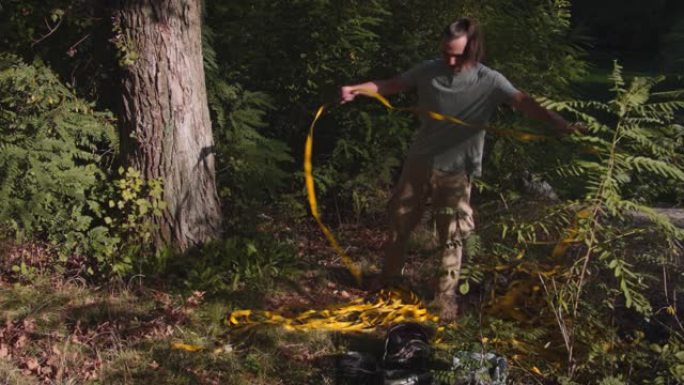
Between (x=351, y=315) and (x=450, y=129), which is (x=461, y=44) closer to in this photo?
(x=450, y=129)

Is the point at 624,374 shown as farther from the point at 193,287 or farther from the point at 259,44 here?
the point at 259,44

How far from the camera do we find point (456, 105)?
5023 mm

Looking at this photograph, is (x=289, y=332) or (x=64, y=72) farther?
(x=64, y=72)

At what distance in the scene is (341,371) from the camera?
4.47 m

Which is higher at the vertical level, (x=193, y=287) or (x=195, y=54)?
(x=195, y=54)

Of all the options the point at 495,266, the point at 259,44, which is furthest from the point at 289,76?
the point at 495,266

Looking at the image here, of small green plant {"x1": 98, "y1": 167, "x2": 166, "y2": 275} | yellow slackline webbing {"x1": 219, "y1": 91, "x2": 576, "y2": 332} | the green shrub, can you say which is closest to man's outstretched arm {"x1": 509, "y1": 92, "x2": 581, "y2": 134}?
yellow slackline webbing {"x1": 219, "y1": 91, "x2": 576, "y2": 332}

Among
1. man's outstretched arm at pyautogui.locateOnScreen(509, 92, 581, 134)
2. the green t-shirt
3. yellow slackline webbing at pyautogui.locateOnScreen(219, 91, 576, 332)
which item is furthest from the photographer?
yellow slackline webbing at pyautogui.locateOnScreen(219, 91, 576, 332)

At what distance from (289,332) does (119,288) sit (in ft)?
4.40

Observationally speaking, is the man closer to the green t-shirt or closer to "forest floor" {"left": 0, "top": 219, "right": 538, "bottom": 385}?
the green t-shirt

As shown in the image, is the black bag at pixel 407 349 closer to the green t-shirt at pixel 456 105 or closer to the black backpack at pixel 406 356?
the black backpack at pixel 406 356

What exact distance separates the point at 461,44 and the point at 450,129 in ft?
1.74

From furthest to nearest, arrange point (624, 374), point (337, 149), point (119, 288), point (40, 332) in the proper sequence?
point (337, 149), point (119, 288), point (40, 332), point (624, 374)

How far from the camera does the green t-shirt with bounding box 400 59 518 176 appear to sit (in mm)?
4980
